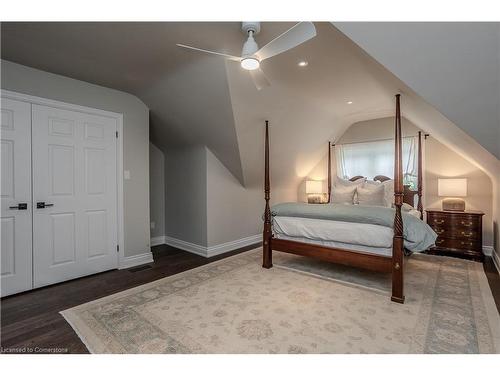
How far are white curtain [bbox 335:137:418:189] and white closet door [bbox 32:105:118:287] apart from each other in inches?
172

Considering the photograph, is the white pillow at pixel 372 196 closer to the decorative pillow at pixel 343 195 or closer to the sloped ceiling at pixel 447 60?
the decorative pillow at pixel 343 195

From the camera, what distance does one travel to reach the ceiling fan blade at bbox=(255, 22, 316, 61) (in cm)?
162

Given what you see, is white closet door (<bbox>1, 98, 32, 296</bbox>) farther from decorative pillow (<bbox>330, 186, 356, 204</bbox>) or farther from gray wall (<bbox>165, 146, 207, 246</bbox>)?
decorative pillow (<bbox>330, 186, 356, 204</bbox>)

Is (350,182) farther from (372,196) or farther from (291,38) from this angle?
(291,38)

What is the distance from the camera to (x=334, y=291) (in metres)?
2.55

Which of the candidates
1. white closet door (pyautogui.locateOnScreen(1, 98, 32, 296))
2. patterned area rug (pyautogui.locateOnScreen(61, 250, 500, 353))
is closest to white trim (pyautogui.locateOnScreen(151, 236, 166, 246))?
patterned area rug (pyautogui.locateOnScreen(61, 250, 500, 353))

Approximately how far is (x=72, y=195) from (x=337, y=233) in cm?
322

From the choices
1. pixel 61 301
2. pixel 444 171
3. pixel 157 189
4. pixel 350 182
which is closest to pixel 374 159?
pixel 350 182

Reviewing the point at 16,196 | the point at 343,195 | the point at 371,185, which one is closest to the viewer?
the point at 16,196

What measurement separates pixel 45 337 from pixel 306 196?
16.2 feet

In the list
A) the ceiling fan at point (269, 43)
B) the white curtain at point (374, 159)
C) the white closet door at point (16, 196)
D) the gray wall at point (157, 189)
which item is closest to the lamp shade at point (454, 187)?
the white curtain at point (374, 159)

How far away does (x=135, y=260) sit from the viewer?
11.6ft
